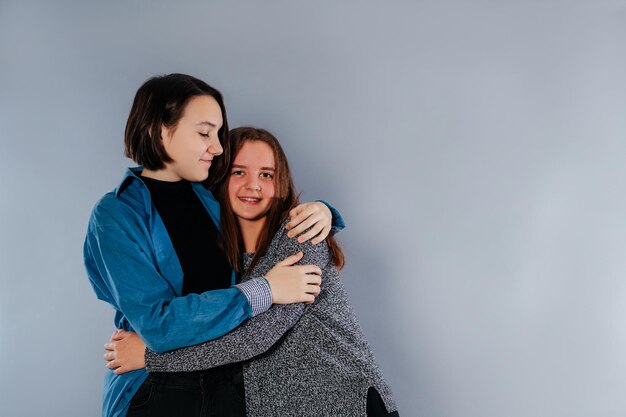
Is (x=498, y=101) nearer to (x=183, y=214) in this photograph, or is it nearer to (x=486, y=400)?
(x=486, y=400)

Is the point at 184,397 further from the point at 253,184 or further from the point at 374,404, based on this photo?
the point at 253,184

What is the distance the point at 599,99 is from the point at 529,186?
14.7 inches

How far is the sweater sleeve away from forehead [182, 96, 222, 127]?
0.47 m

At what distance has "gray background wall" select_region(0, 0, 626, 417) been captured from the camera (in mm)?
2117

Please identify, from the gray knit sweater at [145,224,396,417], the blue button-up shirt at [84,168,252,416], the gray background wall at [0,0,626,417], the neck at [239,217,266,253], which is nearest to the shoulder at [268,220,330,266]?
the gray knit sweater at [145,224,396,417]

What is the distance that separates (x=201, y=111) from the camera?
1508mm

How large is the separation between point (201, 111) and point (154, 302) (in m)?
0.47

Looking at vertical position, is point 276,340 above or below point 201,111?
below

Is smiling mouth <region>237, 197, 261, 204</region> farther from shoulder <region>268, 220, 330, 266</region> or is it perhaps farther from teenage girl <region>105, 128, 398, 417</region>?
shoulder <region>268, 220, 330, 266</region>

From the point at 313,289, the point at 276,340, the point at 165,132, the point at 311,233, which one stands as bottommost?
the point at 276,340

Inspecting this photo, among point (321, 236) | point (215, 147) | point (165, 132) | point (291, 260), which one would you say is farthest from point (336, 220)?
point (165, 132)

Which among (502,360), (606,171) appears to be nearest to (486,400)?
(502,360)

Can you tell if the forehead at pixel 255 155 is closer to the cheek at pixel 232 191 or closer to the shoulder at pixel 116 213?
the cheek at pixel 232 191

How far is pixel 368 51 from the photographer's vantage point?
2.15 m
